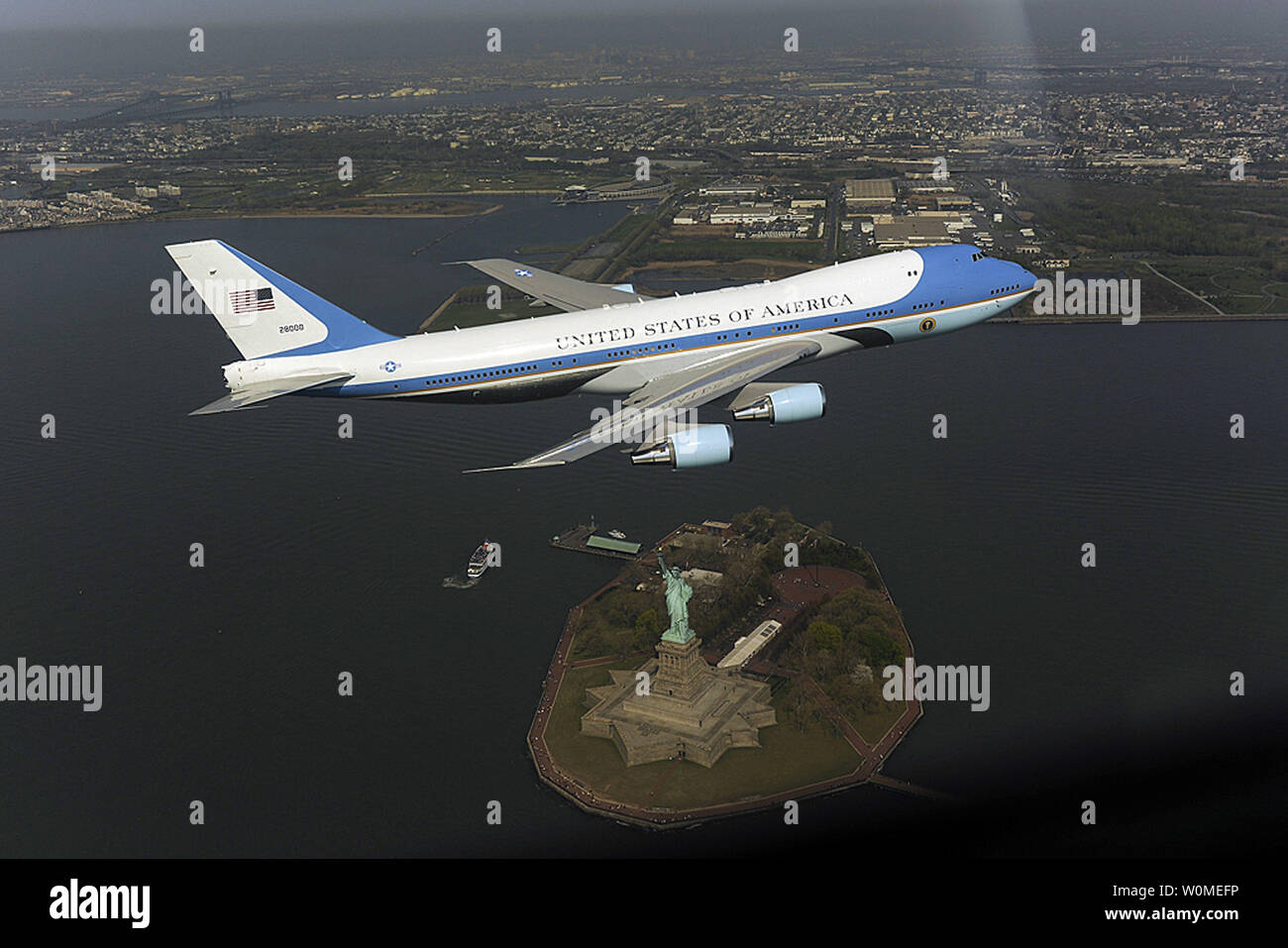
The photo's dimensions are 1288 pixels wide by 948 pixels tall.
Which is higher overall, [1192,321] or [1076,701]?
[1192,321]

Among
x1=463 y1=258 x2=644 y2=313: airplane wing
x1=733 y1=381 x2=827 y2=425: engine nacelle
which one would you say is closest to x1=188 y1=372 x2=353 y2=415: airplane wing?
x1=463 y1=258 x2=644 y2=313: airplane wing

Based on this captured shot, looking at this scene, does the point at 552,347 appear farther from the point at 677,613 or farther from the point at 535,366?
the point at 677,613

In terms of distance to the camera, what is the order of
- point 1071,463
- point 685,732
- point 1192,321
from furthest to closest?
point 1192,321
point 1071,463
point 685,732

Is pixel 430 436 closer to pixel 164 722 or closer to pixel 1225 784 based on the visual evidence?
pixel 164 722

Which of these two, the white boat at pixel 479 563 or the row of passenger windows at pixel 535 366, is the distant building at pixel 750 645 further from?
the row of passenger windows at pixel 535 366

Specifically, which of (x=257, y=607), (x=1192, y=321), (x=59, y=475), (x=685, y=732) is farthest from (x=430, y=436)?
(x=1192, y=321)
